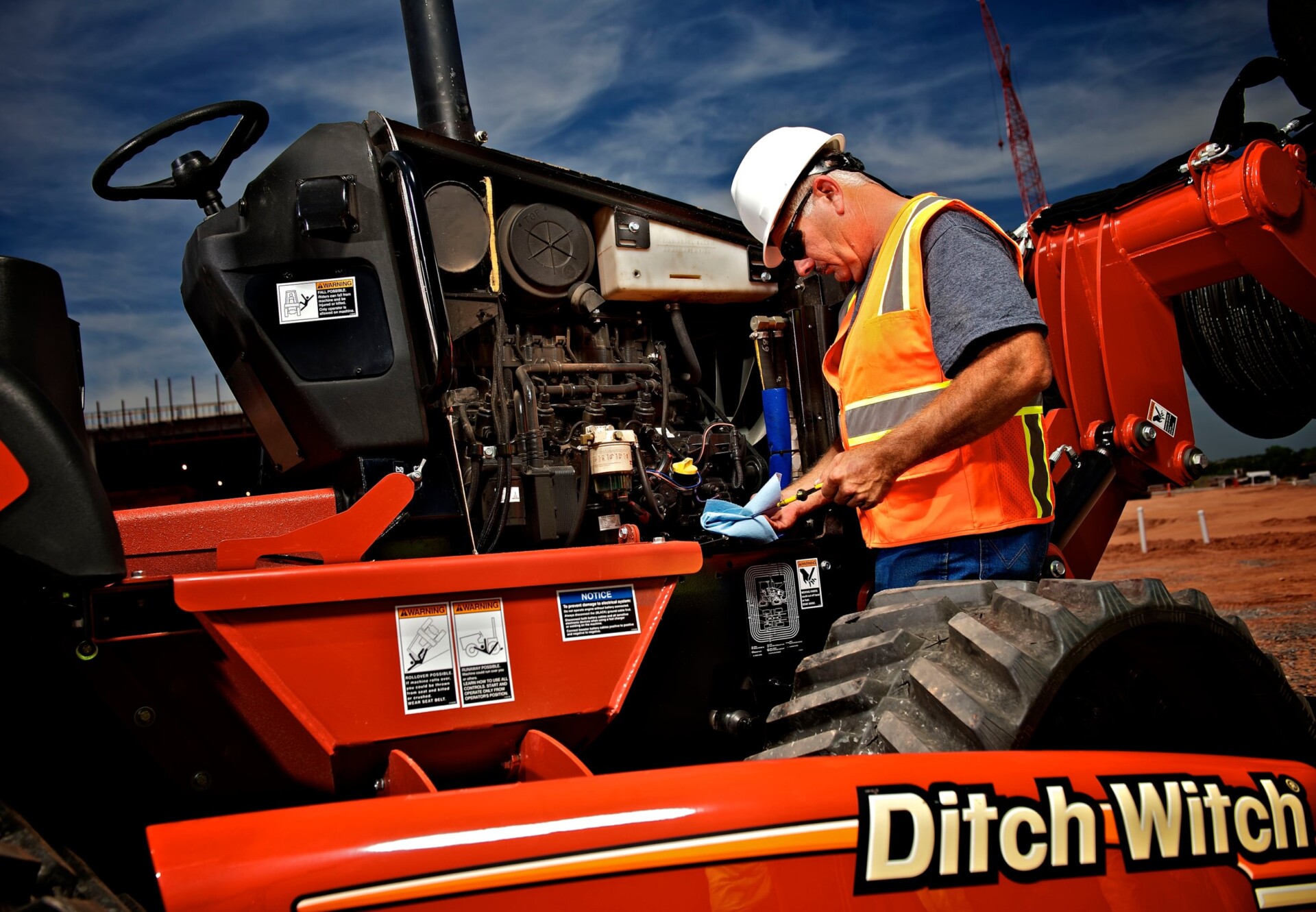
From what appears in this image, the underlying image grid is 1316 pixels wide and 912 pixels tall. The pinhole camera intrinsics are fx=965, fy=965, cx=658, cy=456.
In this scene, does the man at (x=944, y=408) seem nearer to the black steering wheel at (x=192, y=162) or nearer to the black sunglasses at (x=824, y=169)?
the black sunglasses at (x=824, y=169)

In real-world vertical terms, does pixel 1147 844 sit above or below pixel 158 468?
below

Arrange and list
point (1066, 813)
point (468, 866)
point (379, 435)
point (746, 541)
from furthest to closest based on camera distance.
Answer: point (746, 541) < point (379, 435) < point (1066, 813) < point (468, 866)

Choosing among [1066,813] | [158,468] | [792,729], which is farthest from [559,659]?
[158,468]

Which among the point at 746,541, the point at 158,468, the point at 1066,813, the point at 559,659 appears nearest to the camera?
the point at 1066,813

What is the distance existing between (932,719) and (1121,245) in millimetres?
2302

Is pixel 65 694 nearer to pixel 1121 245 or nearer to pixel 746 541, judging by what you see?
pixel 746 541

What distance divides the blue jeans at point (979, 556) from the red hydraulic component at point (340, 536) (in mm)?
1287

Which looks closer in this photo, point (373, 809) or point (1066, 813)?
point (373, 809)

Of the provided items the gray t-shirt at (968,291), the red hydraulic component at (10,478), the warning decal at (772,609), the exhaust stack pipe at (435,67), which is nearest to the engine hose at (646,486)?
the warning decal at (772,609)

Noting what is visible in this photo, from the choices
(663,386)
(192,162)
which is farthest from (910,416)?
(192,162)

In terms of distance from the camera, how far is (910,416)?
2.41 meters

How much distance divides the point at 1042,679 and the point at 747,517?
3.43 feet

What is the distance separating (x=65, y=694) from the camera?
6.32 feet

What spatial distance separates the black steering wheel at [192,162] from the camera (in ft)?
9.14
